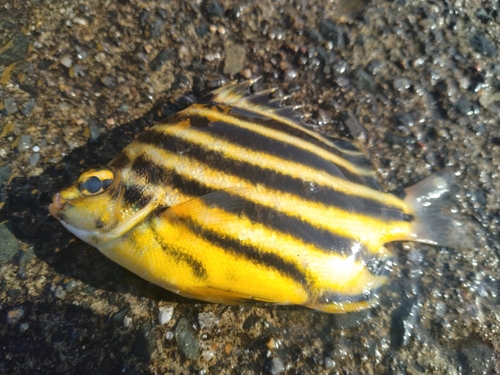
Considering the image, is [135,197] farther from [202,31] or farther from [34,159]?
[202,31]

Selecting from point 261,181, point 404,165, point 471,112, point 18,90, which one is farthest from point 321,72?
point 18,90

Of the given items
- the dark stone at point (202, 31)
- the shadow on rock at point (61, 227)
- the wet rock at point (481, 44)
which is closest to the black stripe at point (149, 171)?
the shadow on rock at point (61, 227)

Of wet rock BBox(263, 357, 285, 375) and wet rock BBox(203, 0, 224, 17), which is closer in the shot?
wet rock BBox(263, 357, 285, 375)

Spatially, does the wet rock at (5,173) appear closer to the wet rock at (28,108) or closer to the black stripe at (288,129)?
the wet rock at (28,108)

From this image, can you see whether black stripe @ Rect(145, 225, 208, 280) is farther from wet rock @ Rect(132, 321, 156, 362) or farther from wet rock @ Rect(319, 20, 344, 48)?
wet rock @ Rect(319, 20, 344, 48)

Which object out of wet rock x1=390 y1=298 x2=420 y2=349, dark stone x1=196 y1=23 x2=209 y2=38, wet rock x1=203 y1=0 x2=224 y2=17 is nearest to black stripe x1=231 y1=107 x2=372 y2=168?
wet rock x1=390 y1=298 x2=420 y2=349

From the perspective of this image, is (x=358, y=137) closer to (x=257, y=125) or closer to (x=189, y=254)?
(x=257, y=125)
